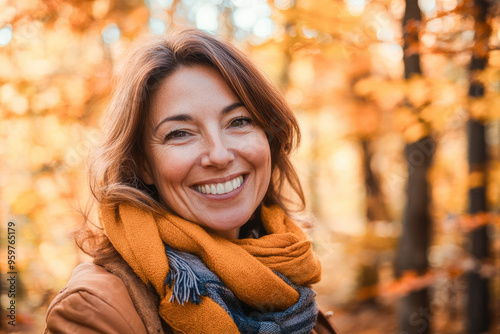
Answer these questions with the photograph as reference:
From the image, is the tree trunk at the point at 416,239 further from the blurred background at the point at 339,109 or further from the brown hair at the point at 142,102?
the brown hair at the point at 142,102

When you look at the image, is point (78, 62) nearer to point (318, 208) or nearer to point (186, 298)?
point (186, 298)

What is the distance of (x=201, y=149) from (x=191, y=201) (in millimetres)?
224

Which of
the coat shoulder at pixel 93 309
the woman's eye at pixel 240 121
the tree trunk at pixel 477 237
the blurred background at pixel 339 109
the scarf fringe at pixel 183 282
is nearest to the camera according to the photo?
the coat shoulder at pixel 93 309

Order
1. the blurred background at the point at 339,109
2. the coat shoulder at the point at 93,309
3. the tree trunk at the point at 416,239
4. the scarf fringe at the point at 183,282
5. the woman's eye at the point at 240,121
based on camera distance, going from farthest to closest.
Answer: the tree trunk at the point at 416,239
the blurred background at the point at 339,109
the woman's eye at the point at 240,121
the scarf fringe at the point at 183,282
the coat shoulder at the point at 93,309

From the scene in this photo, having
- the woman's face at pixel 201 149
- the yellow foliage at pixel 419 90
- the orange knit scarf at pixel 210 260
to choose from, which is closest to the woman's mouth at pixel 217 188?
the woman's face at pixel 201 149

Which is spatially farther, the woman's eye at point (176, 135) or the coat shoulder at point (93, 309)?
the woman's eye at point (176, 135)

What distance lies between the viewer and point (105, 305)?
1.25 m

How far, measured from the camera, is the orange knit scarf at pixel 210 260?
1394mm

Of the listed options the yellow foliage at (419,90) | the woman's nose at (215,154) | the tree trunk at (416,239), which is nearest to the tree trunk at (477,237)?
the tree trunk at (416,239)

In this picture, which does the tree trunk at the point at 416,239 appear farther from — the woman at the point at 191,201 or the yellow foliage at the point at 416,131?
the woman at the point at 191,201

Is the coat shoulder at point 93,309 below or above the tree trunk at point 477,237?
above

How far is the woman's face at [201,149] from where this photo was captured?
61.1 inches

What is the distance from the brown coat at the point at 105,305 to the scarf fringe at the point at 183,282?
0.10 metres

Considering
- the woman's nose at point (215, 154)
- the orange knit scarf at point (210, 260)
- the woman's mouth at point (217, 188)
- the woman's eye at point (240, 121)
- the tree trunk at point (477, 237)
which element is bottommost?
the tree trunk at point (477, 237)
